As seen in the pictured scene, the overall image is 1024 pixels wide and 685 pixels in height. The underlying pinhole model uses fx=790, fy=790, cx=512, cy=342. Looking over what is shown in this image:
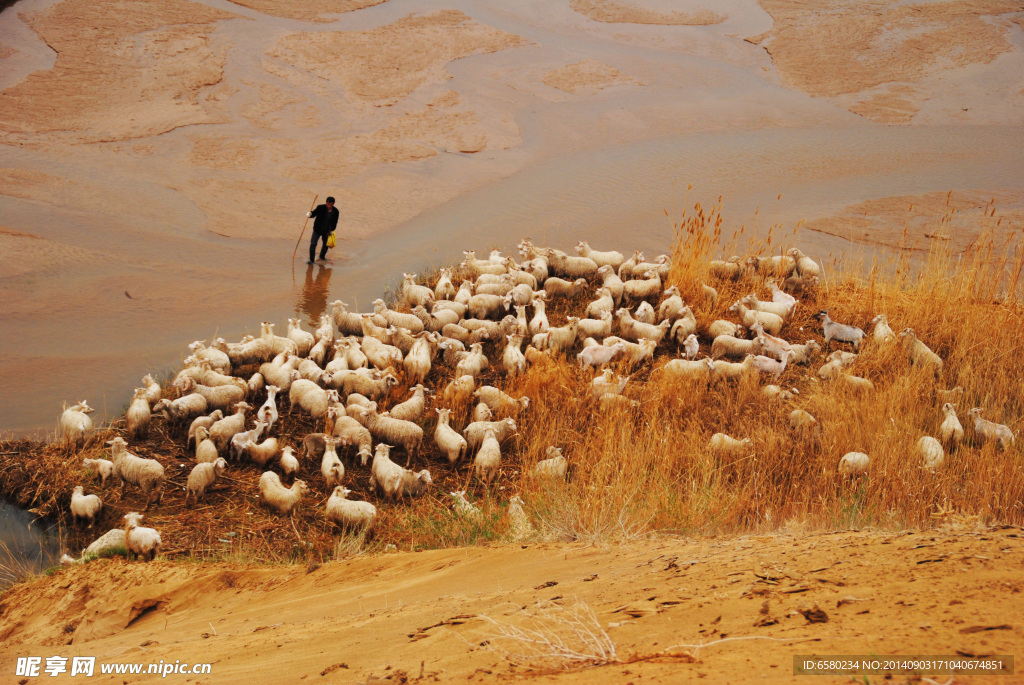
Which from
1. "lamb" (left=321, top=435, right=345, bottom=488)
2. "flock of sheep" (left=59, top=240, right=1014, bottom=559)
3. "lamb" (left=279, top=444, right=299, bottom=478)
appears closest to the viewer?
"flock of sheep" (left=59, top=240, right=1014, bottom=559)

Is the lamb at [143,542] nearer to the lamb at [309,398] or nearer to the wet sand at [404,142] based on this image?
the lamb at [309,398]

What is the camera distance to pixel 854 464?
5.89 metres

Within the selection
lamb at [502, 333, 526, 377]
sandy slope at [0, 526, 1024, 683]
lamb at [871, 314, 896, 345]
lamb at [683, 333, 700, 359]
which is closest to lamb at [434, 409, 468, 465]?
lamb at [502, 333, 526, 377]

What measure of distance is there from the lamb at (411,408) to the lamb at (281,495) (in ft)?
4.05

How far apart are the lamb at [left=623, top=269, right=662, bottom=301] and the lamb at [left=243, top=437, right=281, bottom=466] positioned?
4805mm

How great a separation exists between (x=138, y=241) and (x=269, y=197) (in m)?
2.19

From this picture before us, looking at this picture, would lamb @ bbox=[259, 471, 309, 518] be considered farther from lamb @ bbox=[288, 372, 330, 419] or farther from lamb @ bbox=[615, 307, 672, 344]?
lamb @ bbox=[615, 307, 672, 344]

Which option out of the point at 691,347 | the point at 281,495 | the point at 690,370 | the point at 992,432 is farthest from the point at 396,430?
the point at 992,432

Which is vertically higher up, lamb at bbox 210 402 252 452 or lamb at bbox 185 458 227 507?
lamb at bbox 210 402 252 452

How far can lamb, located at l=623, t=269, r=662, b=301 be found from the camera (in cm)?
967

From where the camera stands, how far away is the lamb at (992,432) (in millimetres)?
6304

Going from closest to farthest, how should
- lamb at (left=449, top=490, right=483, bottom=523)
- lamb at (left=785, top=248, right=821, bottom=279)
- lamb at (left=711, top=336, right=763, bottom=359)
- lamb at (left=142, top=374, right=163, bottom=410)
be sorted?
lamb at (left=449, top=490, right=483, bottom=523), lamb at (left=142, top=374, right=163, bottom=410), lamb at (left=711, top=336, right=763, bottom=359), lamb at (left=785, top=248, right=821, bottom=279)

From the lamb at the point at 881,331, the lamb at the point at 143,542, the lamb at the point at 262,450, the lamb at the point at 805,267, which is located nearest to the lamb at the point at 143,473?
the lamb at the point at 262,450

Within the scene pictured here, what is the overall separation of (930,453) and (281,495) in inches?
195
